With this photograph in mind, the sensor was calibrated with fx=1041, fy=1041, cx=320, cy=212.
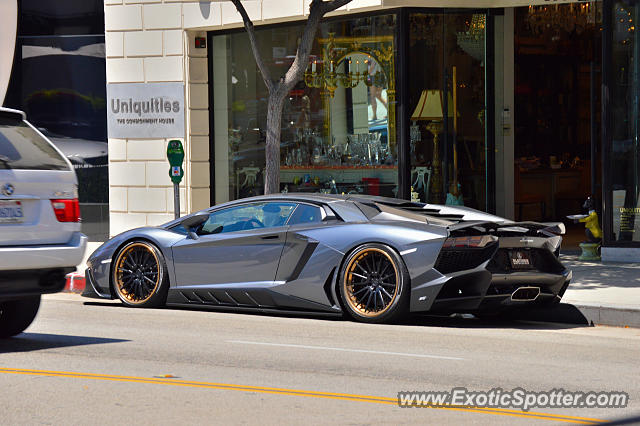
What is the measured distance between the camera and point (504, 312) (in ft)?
36.5

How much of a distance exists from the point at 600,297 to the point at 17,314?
6211mm

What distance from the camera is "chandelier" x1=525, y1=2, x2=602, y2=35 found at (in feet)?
64.5

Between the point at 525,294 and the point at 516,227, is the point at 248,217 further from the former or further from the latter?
the point at 525,294

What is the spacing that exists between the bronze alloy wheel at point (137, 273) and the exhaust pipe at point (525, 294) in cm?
390

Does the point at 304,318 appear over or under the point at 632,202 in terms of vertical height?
under

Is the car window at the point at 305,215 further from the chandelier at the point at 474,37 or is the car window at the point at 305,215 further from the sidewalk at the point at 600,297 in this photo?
the chandelier at the point at 474,37

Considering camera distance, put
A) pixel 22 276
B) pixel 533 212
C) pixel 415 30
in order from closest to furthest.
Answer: pixel 22 276, pixel 415 30, pixel 533 212

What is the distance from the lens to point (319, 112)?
1881 cm

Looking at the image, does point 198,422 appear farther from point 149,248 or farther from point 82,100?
point 82,100

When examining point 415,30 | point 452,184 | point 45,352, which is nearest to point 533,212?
point 452,184

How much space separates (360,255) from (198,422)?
15.0 feet

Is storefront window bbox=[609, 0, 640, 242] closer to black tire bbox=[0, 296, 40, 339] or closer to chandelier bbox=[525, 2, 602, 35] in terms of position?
chandelier bbox=[525, 2, 602, 35]

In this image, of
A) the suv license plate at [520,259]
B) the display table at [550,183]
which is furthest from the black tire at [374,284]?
the display table at [550,183]

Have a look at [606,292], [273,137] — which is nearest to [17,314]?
[606,292]
